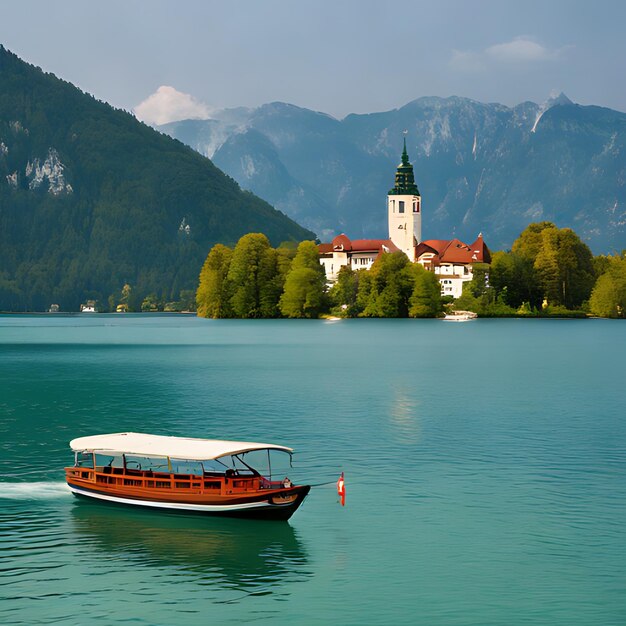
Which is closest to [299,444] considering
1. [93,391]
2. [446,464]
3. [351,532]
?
[446,464]

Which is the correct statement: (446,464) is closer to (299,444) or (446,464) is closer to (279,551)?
(299,444)

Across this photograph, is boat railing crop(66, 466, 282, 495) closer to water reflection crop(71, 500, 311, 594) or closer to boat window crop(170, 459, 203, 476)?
boat window crop(170, 459, 203, 476)

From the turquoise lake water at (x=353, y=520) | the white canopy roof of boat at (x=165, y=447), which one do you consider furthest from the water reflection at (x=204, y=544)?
the white canopy roof of boat at (x=165, y=447)

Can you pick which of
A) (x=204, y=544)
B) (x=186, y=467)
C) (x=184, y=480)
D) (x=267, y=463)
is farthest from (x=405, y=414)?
(x=204, y=544)

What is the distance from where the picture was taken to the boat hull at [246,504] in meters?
42.8

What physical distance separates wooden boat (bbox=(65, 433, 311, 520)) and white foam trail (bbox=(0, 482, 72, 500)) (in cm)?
176

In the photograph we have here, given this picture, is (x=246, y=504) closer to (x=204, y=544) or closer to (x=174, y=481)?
(x=204, y=544)

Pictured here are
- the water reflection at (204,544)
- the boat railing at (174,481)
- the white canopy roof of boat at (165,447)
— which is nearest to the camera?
the water reflection at (204,544)

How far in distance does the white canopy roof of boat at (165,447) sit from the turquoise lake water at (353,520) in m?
2.75

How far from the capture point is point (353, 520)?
147 ft

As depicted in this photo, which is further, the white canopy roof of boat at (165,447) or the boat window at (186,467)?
the boat window at (186,467)

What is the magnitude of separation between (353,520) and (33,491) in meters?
16.5

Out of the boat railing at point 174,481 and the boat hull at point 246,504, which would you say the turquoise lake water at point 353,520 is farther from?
the boat railing at point 174,481

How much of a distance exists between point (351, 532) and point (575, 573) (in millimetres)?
9894
